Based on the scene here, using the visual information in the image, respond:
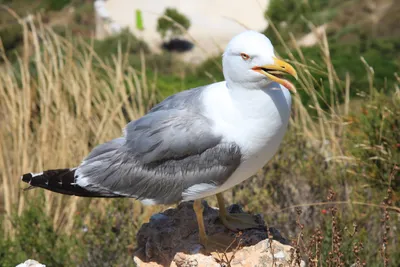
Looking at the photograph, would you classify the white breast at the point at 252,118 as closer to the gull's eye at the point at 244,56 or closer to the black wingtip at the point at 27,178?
the gull's eye at the point at 244,56

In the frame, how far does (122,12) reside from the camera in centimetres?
2106

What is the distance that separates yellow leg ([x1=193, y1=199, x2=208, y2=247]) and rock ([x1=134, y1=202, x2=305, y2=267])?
4cm

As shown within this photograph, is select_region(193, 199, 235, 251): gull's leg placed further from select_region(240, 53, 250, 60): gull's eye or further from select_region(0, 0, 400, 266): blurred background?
select_region(240, 53, 250, 60): gull's eye

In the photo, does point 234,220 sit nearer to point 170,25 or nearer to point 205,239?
point 205,239

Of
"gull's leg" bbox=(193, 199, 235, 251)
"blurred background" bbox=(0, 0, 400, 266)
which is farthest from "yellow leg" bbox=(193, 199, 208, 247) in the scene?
"blurred background" bbox=(0, 0, 400, 266)

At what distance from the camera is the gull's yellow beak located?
2.78 metres

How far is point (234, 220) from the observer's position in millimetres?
3412

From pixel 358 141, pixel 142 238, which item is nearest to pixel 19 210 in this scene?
pixel 142 238

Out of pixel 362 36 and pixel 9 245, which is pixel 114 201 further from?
pixel 362 36

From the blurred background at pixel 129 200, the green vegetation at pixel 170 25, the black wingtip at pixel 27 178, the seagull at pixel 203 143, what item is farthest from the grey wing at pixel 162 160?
the green vegetation at pixel 170 25

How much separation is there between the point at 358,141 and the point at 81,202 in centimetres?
186

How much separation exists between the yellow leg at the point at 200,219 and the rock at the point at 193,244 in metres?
0.04

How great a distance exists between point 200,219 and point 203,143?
1.27 feet

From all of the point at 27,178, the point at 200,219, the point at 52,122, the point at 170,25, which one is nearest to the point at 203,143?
the point at 200,219
